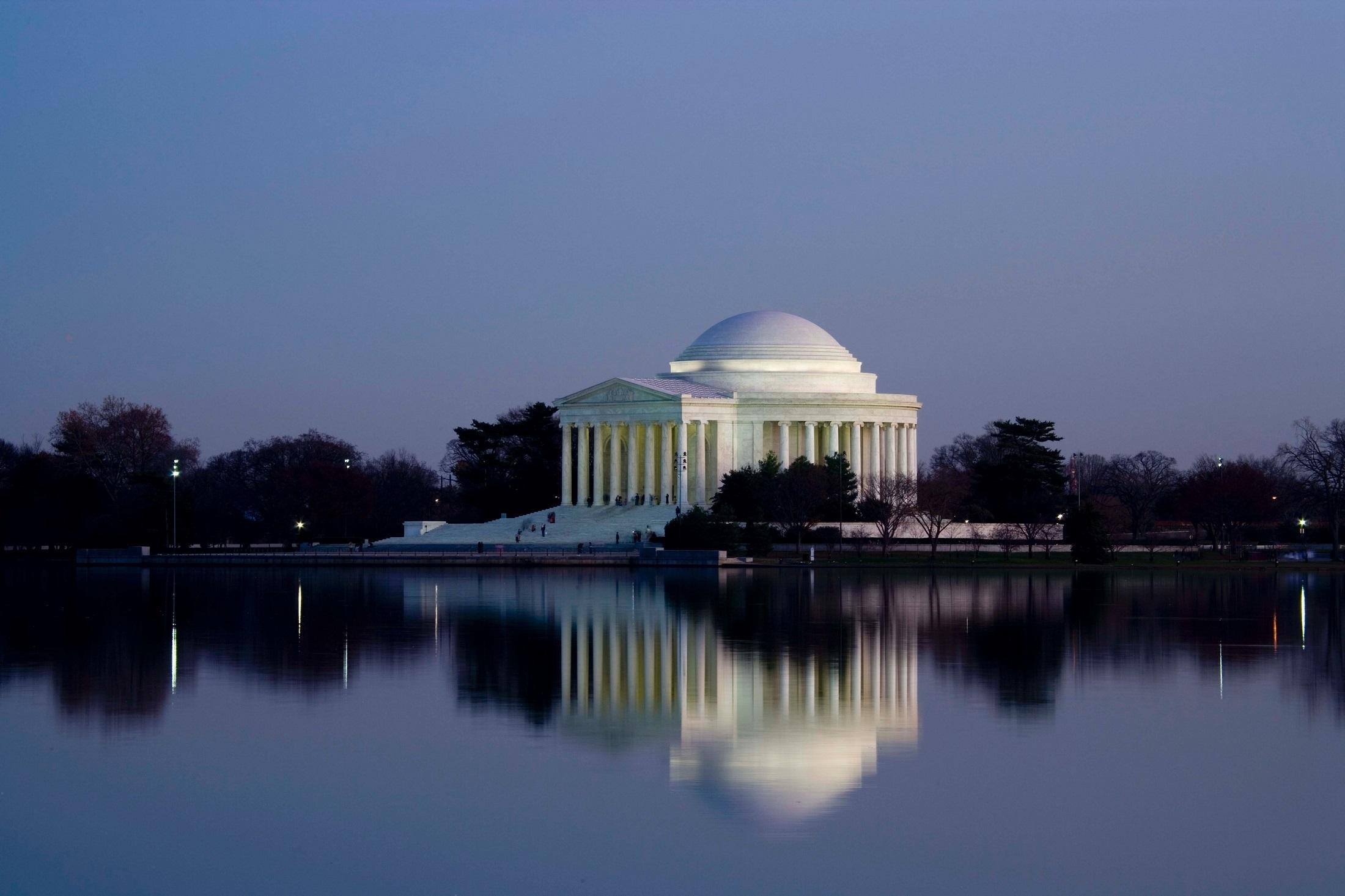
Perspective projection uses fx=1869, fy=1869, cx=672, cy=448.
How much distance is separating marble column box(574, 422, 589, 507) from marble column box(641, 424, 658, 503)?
13.3 ft

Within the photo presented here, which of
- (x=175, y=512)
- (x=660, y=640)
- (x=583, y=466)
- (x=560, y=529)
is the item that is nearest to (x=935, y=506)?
(x=560, y=529)

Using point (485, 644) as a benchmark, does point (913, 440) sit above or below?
above

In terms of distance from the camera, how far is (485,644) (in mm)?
38656

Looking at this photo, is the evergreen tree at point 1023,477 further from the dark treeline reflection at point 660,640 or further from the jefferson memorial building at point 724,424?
the dark treeline reflection at point 660,640

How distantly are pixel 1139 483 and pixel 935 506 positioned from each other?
5576 centimetres

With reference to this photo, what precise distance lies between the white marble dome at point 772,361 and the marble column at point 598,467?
770cm

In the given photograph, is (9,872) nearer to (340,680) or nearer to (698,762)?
(698,762)

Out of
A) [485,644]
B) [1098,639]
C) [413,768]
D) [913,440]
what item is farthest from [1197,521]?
[413,768]

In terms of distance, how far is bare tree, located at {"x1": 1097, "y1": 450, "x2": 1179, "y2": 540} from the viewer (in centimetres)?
12662

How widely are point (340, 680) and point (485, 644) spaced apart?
703cm

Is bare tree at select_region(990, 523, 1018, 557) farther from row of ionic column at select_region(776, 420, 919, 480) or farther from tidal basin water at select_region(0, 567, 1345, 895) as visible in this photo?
tidal basin water at select_region(0, 567, 1345, 895)

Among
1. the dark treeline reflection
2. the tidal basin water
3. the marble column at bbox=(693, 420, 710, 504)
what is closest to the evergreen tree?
the marble column at bbox=(693, 420, 710, 504)

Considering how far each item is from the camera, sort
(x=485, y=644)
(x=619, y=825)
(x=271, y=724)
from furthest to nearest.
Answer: (x=485, y=644), (x=271, y=724), (x=619, y=825)

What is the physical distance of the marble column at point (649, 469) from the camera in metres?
114
